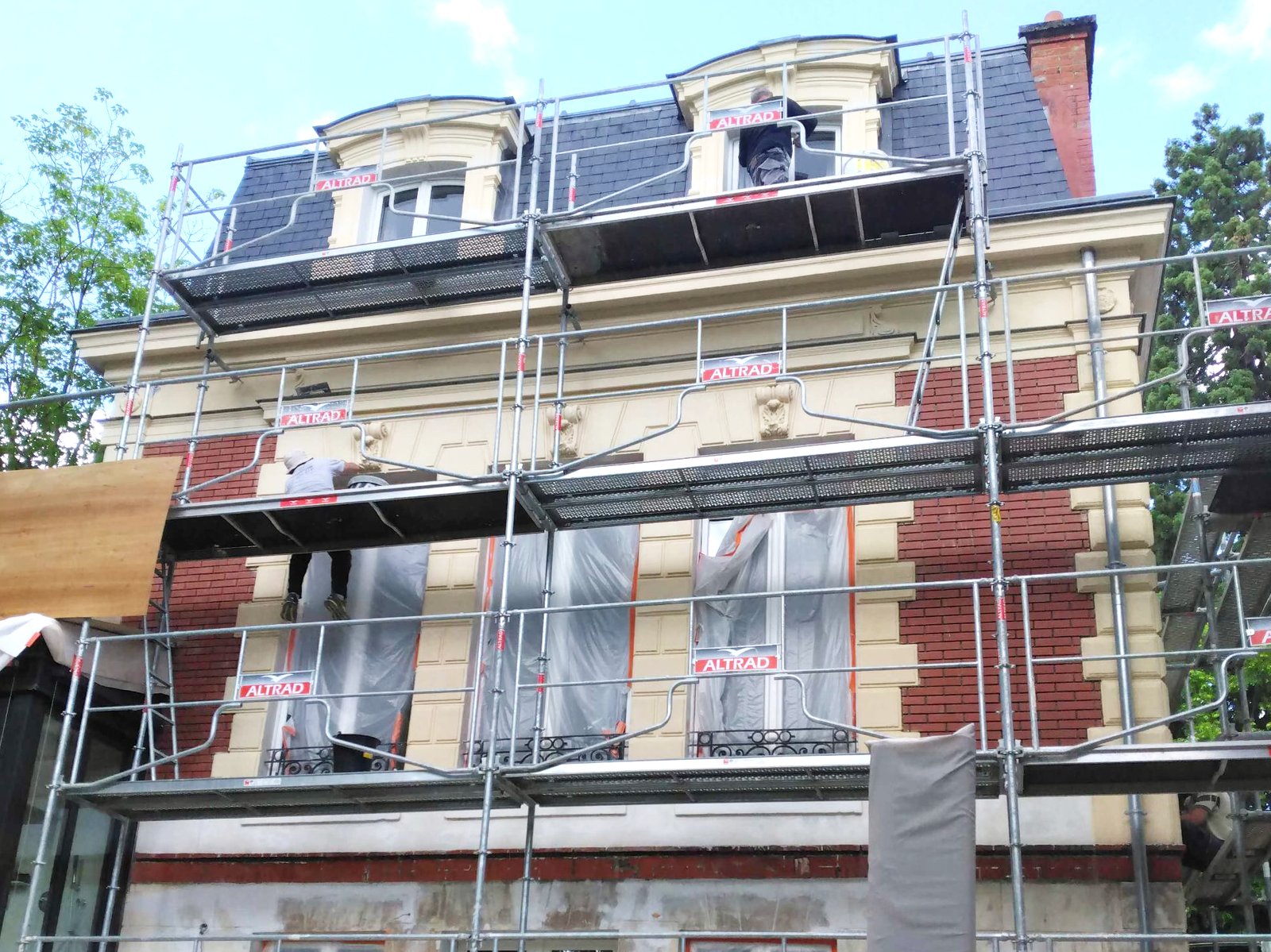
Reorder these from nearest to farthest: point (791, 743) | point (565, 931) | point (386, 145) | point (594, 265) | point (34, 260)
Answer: point (565, 931), point (791, 743), point (594, 265), point (386, 145), point (34, 260)

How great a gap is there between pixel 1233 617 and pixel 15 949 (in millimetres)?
9873

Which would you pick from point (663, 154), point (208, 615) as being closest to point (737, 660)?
point (208, 615)

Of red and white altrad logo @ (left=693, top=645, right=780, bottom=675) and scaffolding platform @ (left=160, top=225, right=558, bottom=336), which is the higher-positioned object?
scaffolding platform @ (left=160, top=225, right=558, bottom=336)

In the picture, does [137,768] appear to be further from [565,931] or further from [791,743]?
[791,743]

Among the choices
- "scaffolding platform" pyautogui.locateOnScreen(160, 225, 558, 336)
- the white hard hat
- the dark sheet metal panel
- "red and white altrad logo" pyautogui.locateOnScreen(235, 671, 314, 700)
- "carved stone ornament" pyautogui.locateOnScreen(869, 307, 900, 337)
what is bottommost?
"red and white altrad logo" pyautogui.locateOnScreen(235, 671, 314, 700)

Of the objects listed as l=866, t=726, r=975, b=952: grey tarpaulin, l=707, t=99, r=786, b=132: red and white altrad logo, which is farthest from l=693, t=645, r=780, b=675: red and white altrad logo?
l=707, t=99, r=786, b=132: red and white altrad logo

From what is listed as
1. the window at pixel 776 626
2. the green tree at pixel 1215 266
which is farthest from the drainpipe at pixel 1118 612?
the green tree at pixel 1215 266

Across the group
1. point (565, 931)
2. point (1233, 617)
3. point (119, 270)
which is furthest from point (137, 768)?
point (119, 270)

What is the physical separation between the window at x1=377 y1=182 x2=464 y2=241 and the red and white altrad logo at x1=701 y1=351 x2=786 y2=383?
431 cm

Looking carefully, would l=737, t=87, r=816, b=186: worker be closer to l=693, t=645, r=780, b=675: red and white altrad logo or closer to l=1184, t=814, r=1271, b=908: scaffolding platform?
l=693, t=645, r=780, b=675: red and white altrad logo

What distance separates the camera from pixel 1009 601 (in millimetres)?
10594

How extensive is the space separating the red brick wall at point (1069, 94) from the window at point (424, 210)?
5662mm

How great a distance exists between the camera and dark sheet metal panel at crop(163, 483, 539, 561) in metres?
11.1

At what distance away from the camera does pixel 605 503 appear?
11.1 metres
